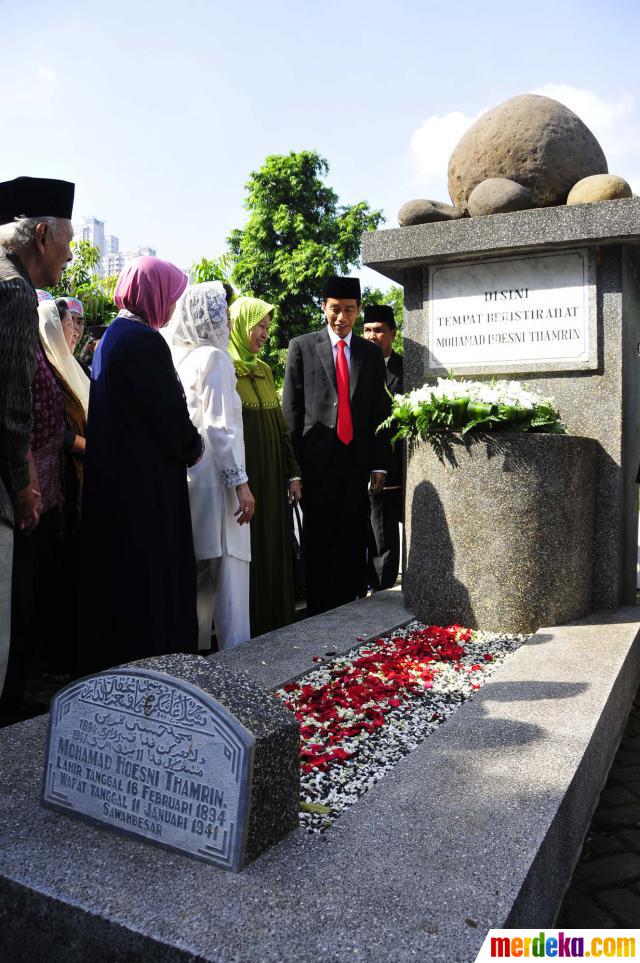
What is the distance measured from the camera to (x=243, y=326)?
471 centimetres

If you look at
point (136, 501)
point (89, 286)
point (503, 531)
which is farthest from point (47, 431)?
point (89, 286)

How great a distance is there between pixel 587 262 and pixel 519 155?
888 mm

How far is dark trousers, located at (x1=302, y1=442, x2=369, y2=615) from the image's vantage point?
17.0ft

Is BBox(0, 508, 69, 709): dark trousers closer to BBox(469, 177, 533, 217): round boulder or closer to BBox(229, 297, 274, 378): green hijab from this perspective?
BBox(229, 297, 274, 378): green hijab

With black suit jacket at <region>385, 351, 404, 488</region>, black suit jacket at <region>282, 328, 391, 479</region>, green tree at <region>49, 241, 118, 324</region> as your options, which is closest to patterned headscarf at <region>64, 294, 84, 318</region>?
black suit jacket at <region>282, 328, 391, 479</region>

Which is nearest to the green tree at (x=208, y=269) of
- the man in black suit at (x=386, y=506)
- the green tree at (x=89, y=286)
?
the green tree at (x=89, y=286)

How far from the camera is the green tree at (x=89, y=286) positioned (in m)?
10.8

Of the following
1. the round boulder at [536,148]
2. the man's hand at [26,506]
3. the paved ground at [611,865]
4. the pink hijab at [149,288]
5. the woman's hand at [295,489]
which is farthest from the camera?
the round boulder at [536,148]

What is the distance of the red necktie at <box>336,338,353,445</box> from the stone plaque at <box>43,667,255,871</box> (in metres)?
3.28

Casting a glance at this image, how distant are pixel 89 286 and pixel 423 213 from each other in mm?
7743

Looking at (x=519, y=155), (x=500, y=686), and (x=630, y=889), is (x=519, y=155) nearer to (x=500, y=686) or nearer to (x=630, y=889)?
(x=500, y=686)

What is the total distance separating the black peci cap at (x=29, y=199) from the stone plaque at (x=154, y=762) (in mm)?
1685

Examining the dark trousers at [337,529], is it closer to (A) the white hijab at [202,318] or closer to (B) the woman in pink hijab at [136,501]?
(A) the white hijab at [202,318]

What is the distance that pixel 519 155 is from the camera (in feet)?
16.9
